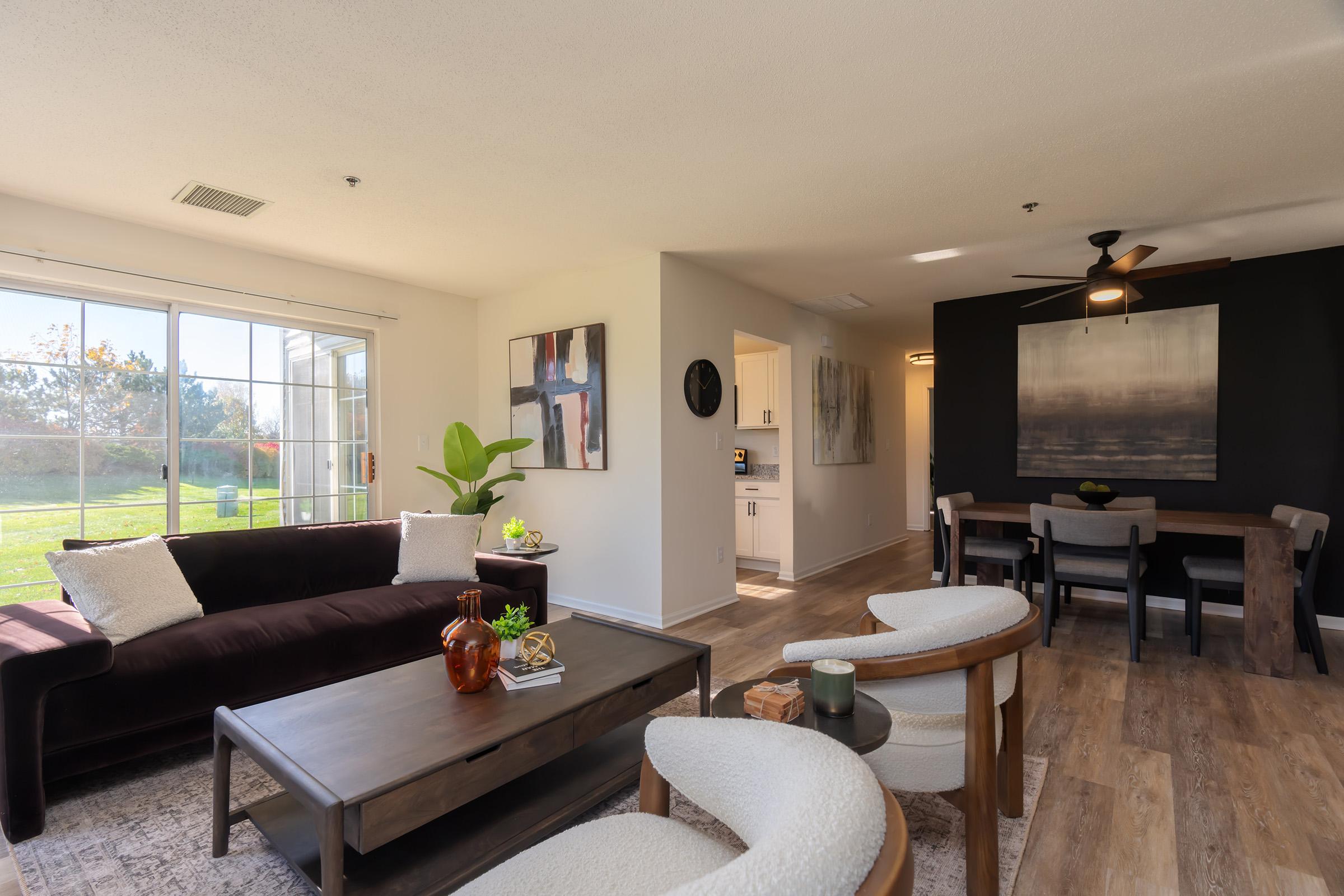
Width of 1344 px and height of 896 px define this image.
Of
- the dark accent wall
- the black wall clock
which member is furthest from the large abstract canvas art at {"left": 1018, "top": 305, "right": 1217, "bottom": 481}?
the black wall clock

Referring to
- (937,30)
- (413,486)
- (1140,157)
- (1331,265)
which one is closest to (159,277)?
(413,486)

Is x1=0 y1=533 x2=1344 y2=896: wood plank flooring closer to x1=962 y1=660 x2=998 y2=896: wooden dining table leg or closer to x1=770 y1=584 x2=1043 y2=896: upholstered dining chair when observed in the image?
x1=962 y1=660 x2=998 y2=896: wooden dining table leg

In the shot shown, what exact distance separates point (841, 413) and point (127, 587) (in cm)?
572

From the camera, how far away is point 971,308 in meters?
5.59

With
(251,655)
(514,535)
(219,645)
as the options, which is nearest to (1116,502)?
(514,535)

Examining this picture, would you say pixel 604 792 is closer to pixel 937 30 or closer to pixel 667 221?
pixel 937 30

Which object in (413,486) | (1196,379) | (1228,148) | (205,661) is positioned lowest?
(205,661)

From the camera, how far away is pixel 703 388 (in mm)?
4742

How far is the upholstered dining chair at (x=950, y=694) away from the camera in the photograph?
5.26 feet

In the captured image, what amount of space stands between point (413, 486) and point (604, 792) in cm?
373

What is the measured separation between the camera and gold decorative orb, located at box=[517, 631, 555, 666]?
2207 mm

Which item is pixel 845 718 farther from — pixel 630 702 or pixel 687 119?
pixel 687 119

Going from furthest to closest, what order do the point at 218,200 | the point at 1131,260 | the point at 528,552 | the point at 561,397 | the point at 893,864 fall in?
the point at 561,397 → the point at 528,552 → the point at 1131,260 → the point at 218,200 → the point at 893,864

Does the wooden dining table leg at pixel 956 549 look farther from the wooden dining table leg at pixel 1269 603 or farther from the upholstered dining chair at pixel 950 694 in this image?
the upholstered dining chair at pixel 950 694
